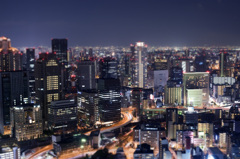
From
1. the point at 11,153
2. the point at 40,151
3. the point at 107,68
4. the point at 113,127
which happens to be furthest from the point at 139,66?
the point at 11,153

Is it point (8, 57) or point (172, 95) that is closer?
point (172, 95)

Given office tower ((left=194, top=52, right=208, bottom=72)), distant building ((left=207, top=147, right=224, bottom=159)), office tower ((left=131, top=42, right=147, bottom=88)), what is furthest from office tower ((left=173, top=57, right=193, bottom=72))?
distant building ((left=207, top=147, right=224, bottom=159))

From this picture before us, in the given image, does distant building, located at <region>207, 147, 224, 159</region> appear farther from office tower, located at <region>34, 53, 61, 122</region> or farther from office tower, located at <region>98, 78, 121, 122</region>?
office tower, located at <region>34, 53, 61, 122</region>

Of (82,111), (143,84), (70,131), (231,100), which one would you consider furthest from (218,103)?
(70,131)

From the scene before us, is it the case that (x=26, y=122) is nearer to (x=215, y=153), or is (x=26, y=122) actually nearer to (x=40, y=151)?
(x=40, y=151)

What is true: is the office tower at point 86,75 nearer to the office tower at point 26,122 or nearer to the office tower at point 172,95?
the office tower at point 172,95

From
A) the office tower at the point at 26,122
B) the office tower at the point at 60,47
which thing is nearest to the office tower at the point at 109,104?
the office tower at the point at 26,122
